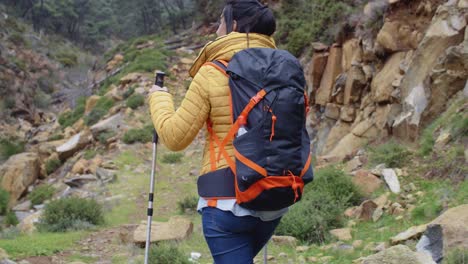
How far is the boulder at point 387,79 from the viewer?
31.1 feet

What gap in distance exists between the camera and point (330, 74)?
12047mm

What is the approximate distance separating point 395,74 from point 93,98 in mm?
14767

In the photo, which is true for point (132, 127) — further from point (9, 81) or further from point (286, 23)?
point (9, 81)

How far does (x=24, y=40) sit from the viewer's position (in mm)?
40281

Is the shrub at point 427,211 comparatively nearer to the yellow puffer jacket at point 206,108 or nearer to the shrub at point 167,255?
the shrub at point 167,255

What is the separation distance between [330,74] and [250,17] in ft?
32.1

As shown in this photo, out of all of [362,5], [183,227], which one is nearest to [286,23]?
[362,5]

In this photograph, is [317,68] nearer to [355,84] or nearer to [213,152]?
[355,84]

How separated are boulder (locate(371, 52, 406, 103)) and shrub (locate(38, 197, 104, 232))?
16.7ft

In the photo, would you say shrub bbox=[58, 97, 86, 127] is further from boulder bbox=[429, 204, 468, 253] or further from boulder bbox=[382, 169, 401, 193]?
boulder bbox=[429, 204, 468, 253]

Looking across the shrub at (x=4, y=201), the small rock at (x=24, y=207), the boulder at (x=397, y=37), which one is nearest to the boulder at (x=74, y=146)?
the shrub at (x=4, y=201)

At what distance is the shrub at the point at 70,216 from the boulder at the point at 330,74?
5651mm

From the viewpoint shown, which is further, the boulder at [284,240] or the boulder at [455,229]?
the boulder at [284,240]

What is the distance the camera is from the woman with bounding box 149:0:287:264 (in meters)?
2.28
